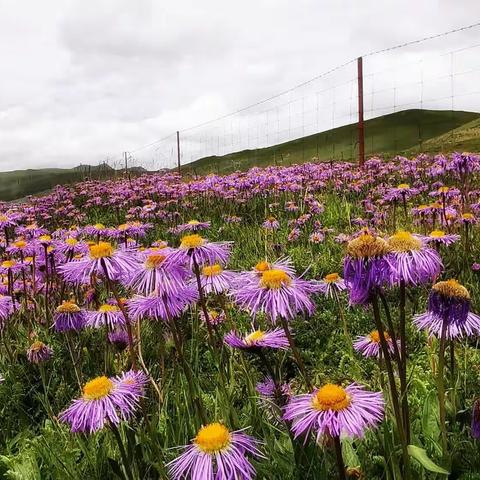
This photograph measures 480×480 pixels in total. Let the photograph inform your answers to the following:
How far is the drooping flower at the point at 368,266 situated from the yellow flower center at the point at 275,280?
1.10 ft

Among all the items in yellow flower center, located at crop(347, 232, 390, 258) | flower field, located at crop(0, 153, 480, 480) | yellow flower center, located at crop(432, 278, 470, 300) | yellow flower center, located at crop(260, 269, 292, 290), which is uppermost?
yellow flower center, located at crop(347, 232, 390, 258)

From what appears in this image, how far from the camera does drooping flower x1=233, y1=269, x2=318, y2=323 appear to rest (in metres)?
1.65

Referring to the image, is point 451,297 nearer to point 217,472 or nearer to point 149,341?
point 217,472

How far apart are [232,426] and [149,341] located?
6.20ft

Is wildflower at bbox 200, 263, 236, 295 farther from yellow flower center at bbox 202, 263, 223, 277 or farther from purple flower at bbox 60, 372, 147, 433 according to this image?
purple flower at bbox 60, 372, 147, 433

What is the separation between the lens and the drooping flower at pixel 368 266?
1.36m

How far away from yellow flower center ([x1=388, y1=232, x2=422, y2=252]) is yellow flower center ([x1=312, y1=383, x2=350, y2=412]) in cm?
39

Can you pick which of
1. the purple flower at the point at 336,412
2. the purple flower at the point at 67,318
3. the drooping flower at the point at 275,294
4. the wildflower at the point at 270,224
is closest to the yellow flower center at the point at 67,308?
the purple flower at the point at 67,318

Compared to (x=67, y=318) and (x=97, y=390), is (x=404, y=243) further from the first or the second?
(x=67, y=318)

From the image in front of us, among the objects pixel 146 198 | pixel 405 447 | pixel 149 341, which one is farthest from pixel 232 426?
pixel 146 198

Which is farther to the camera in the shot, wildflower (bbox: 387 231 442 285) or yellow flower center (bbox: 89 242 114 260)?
yellow flower center (bbox: 89 242 114 260)

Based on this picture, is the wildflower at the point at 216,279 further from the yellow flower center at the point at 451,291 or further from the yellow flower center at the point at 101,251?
the yellow flower center at the point at 451,291

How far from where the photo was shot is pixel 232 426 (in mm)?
1934

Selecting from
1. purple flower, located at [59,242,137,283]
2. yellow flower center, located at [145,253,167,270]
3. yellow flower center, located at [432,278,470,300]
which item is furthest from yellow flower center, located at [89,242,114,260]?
yellow flower center, located at [432,278,470,300]
